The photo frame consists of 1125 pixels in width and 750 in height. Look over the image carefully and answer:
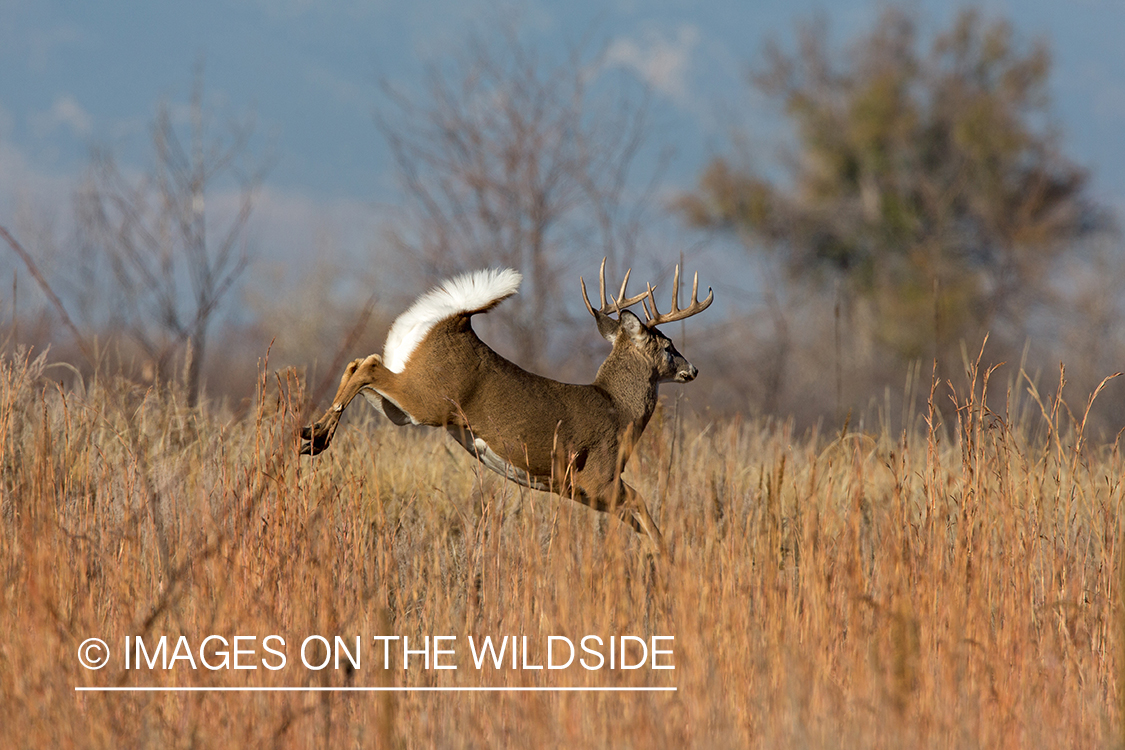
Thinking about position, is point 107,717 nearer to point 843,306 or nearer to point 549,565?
point 549,565

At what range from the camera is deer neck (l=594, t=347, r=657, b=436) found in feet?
16.9

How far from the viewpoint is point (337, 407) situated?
4.45m

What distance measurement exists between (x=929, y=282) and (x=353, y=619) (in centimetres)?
2040

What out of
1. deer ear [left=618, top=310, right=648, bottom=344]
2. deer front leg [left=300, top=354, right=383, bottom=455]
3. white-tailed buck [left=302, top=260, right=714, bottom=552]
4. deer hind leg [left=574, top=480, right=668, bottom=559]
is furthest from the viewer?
deer ear [left=618, top=310, right=648, bottom=344]

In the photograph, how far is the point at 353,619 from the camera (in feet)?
12.3

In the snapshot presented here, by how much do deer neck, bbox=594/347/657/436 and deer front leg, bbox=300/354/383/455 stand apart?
121cm

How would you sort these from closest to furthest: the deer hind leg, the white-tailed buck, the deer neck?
1. the white-tailed buck
2. the deer hind leg
3. the deer neck

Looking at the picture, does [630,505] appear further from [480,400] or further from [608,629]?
[608,629]

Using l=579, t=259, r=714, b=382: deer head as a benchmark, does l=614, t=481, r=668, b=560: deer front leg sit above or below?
below

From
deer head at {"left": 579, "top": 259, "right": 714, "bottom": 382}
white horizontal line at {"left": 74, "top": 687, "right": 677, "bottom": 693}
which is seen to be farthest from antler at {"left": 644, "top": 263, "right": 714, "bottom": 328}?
white horizontal line at {"left": 74, "top": 687, "right": 677, "bottom": 693}

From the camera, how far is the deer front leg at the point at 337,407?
4.41 meters

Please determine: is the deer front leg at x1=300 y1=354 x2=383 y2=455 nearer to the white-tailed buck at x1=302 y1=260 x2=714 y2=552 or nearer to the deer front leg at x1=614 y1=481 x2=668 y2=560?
the white-tailed buck at x1=302 y1=260 x2=714 y2=552

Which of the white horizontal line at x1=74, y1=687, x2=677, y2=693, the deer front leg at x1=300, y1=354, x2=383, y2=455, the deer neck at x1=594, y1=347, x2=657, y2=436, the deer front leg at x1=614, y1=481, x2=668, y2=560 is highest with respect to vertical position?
the deer neck at x1=594, y1=347, x2=657, y2=436

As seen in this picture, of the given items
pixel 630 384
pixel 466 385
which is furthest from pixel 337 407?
pixel 630 384
